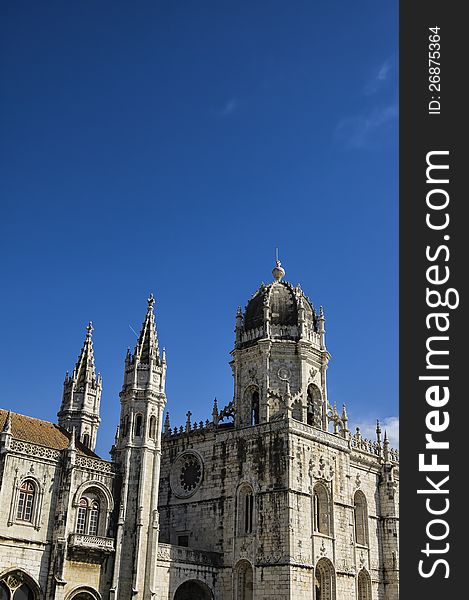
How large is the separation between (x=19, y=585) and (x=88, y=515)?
5114 mm

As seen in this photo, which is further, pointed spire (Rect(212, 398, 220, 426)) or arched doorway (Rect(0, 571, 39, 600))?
pointed spire (Rect(212, 398, 220, 426))

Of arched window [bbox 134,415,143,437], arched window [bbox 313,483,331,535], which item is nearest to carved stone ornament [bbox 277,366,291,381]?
arched window [bbox 313,483,331,535]

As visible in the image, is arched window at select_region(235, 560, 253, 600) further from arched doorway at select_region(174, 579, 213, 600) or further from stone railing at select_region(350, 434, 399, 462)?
stone railing at select_region(350, 434, 399, 462)

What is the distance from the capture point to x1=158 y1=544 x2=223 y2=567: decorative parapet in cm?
4216

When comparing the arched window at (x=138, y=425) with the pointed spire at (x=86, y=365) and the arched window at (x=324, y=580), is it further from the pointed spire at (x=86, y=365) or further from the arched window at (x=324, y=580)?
the arched window at (x=324, y=580)

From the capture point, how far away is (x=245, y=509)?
152ft

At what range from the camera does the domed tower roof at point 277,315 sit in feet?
170

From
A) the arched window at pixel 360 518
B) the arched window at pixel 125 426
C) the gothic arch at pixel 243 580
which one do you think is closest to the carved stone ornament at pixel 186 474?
the gothic arch at pixel 243 580

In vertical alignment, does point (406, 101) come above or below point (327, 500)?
above

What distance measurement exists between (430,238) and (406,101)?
3.64 m

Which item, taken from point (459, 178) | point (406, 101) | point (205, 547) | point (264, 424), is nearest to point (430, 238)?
point (459, 178)

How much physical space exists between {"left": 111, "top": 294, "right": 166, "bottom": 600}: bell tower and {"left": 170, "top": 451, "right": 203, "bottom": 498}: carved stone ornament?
22.6 ft

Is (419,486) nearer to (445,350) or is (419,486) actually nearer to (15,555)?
(445,350)

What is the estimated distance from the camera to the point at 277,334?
51.7 metres
